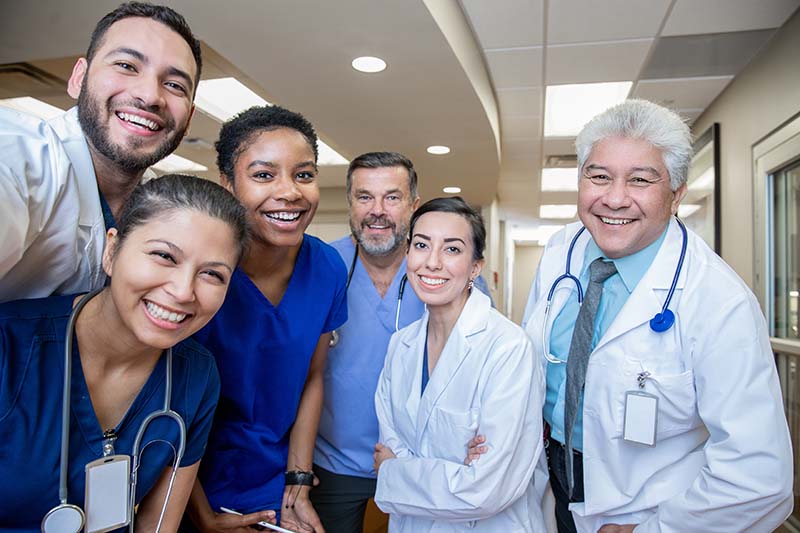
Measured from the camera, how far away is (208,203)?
1.07 m

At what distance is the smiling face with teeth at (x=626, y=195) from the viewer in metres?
1.37

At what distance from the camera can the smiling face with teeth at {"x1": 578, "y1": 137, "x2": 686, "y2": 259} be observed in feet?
4.49

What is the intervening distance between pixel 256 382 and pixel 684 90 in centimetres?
397

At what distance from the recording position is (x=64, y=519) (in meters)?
0.94

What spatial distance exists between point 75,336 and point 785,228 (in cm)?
350

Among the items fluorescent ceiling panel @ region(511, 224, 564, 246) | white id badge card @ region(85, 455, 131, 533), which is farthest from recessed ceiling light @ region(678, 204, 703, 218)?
fluorescent ceiling panel @ region(511, 224, 564, 246)

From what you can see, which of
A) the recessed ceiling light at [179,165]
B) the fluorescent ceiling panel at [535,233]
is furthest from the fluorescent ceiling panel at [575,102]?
the fluorescent ceiling panel at [535,233]

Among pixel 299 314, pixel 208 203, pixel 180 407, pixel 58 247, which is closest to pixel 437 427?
pixel 299 314

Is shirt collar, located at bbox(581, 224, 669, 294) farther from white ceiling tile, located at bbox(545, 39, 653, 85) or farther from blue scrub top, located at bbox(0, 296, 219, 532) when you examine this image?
white ceiling tile, located at bbox(545, 39, 653, 85)

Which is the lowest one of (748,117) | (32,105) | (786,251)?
(786,251)

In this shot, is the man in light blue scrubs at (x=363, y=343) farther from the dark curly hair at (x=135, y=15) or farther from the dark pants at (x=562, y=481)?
the dark curly hair at (x=135, y=15)

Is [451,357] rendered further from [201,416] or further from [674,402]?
[201,416]

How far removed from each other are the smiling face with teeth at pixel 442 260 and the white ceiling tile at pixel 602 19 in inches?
77.1

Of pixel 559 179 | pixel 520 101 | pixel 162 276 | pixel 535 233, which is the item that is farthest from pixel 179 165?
pixel 535 233
